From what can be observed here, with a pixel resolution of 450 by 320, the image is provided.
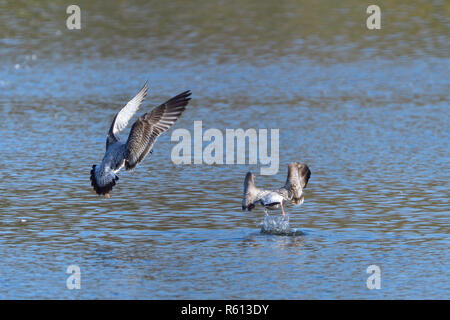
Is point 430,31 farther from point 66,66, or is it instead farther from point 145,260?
point 145,260

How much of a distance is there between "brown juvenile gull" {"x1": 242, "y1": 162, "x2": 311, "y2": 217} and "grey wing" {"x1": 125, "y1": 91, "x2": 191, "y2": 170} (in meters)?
1.65

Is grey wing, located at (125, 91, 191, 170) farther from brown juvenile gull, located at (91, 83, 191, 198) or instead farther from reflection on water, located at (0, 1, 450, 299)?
reflection on water, located at (0, 1, 450, 299)

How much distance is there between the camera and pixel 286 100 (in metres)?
26.4

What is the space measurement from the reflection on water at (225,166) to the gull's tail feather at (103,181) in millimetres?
635

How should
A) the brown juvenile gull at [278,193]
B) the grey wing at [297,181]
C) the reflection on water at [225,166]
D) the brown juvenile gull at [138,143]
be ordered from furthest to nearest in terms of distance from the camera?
the brown juvenile gull at [138,143], the grey wing at [297,181], the brown juvenile gull at [278,193], the reflection on water at [225,166]

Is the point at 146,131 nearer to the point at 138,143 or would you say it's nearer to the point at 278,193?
the point at 138,143

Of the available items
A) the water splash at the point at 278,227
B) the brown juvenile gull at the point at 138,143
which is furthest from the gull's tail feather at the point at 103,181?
the water splash at the point at 278,227

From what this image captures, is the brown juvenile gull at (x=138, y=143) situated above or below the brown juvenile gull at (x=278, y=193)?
above

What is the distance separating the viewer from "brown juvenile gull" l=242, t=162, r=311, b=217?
15.3 meters

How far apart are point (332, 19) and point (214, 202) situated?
20.2 metres

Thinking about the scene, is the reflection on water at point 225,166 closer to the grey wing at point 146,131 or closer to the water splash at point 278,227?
the water splash at point 278,227

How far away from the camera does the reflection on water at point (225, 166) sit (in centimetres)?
1362

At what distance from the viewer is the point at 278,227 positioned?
1549 cm
